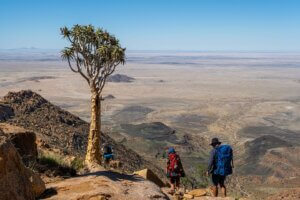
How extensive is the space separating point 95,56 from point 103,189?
202 inches

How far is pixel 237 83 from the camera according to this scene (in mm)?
149625

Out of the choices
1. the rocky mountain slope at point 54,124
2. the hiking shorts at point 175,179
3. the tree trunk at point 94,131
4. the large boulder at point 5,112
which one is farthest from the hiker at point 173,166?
the large boulder at point 5,112

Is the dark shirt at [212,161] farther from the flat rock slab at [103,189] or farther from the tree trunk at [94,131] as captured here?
the tree trunk at [94,131]

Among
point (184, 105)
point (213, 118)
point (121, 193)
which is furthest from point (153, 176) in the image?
point (184, 105)

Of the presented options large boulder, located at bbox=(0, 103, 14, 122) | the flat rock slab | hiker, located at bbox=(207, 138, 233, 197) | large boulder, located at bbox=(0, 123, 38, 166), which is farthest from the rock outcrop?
large boulder, located at bbox=(0, 103, 14, 122)

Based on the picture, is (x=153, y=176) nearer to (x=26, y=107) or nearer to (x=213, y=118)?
(x=26, y=107)

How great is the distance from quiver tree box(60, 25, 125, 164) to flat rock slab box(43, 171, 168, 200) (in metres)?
3.44

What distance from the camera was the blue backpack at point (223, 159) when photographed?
32.7 feet

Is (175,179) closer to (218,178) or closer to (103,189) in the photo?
(218,178)

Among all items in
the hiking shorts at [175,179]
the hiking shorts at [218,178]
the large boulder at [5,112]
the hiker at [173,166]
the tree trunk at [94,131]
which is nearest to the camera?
the hiking shorts at [218,178]

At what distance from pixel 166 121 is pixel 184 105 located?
72.8 feet

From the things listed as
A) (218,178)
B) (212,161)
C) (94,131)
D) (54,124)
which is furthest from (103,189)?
(54,124)

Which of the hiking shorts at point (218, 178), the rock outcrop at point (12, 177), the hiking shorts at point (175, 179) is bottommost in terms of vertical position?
the hiking shorts at point (175, 179)

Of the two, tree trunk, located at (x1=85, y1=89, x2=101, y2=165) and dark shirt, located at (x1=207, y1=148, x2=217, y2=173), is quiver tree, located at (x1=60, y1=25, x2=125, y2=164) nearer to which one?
tree trunk, located at (x1=85, y1=89, x2=101, y2=165)
